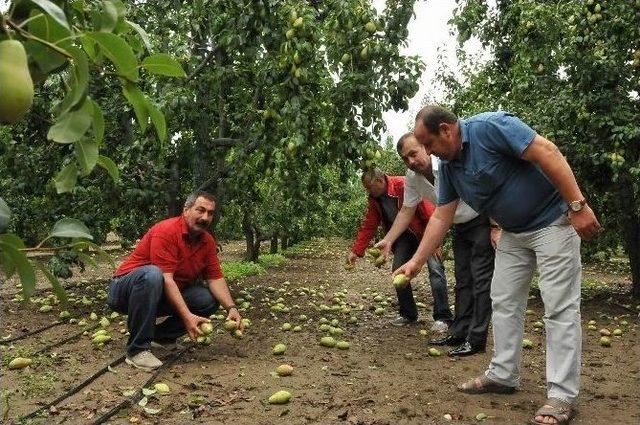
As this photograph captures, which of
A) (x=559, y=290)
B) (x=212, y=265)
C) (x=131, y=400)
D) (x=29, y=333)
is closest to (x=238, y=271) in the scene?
(x=29, y=333)

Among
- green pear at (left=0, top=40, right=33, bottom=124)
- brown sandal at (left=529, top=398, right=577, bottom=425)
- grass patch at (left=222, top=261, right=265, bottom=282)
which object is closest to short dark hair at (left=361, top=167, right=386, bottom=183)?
brown sandal at (left=529, top=398, right=577, bottom=425)

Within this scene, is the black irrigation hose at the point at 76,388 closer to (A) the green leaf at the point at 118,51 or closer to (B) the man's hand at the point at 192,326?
(B) the man's hand at the point at 192,326

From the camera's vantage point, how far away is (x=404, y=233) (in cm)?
571

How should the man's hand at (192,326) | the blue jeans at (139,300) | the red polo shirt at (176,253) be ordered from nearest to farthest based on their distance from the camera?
the man's hand at (192,326)
the blue jeans at (139,300)
the red polo shirt at (176,253)

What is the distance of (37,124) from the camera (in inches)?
279

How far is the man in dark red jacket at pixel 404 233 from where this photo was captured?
18.2 feet

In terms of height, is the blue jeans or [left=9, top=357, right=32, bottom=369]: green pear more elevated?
the blue jeans

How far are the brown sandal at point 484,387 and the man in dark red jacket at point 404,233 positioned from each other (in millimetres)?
1996

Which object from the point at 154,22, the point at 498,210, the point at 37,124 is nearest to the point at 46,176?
the point at 37,124

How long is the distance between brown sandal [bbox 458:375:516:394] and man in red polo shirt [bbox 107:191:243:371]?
1.62m

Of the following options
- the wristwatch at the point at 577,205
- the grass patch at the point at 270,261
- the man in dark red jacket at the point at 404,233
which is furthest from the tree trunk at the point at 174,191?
the grass patch at the point at 270,261

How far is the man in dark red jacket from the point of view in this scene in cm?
554

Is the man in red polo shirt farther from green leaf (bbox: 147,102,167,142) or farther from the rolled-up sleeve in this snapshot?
green leaf (bbox: 147,102,167,142)

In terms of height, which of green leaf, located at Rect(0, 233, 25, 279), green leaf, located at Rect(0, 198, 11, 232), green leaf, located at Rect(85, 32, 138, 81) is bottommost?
green leaf, located at Rect(0, 233, 25, 279)
